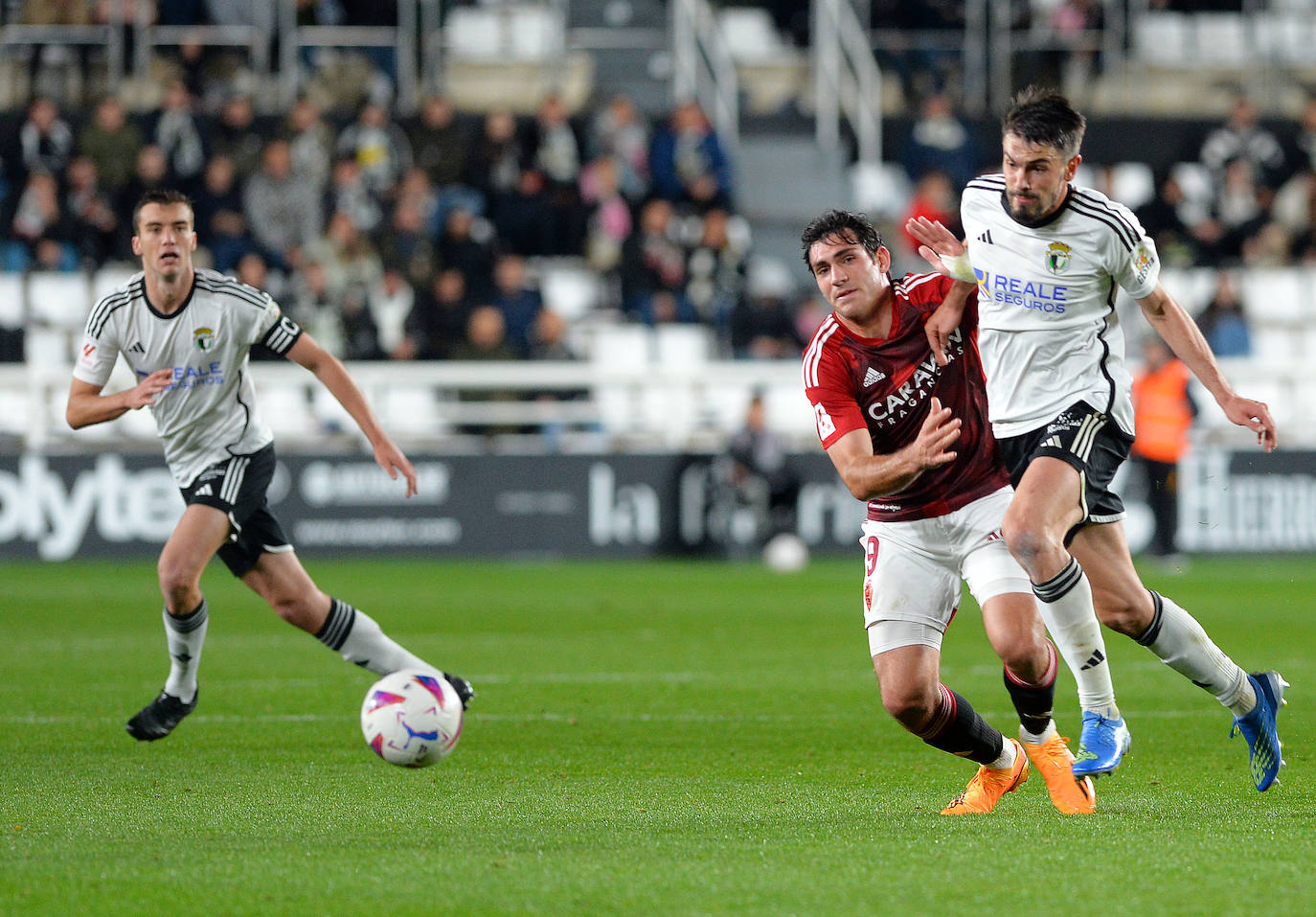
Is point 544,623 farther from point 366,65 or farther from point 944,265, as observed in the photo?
point 366,65

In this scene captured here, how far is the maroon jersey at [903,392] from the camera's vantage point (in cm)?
591

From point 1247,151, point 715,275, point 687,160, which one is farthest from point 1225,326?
point 687,160

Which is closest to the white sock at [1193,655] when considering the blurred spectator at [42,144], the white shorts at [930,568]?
the white shorts at [930,568]

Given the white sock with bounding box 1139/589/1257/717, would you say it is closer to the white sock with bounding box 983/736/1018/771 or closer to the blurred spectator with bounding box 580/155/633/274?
the white sock with bounding box 983/736/1018/771

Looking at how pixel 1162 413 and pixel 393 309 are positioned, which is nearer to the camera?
pixel 1162 413

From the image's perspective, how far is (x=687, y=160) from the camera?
20.0 meters

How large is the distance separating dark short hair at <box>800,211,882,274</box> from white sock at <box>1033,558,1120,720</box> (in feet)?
3.89

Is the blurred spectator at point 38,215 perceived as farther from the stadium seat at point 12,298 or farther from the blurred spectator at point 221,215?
the blurred spectator at point 221,215

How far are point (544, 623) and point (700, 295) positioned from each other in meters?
7.91

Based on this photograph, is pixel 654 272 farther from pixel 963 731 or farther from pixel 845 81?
pixel 963 731

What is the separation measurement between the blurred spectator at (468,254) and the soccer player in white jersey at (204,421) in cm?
1096

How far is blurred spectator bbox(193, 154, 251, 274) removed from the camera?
1790 cm

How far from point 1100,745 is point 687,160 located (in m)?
15.0

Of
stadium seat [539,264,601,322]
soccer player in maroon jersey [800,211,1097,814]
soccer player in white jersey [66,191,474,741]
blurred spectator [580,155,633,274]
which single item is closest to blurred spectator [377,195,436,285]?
stadium seat [539,264,601,322]
